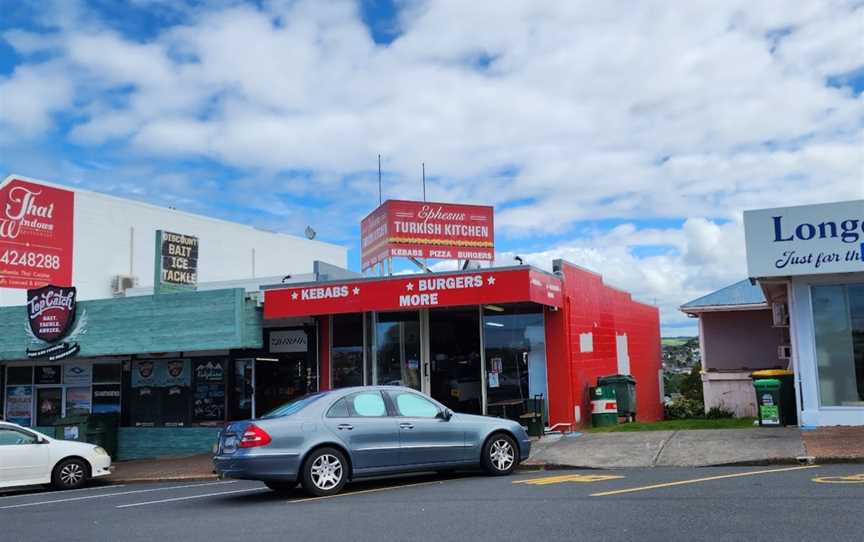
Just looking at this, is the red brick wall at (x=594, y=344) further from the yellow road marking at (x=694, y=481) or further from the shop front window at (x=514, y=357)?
the yellow road marking at (x=694, y=481)

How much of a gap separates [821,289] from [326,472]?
9.80 m

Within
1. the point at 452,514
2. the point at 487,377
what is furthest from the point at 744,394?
the point at 452,514

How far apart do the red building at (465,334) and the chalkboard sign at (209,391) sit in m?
2.06

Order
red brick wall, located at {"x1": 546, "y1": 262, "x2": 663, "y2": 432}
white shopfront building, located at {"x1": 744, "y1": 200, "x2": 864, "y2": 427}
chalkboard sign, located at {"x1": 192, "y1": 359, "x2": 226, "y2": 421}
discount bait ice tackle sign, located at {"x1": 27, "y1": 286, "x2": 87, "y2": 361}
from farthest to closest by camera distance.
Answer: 1. discount bait ice tackle sign, located at {"x1": 27, "y1": 286, "x2": 87, "y2": 361}
2. chalkboard sign, located at {"x1": 192, "y1": 359, "x2": 226, "y2": 421}
3. red brick wall, located at {"x1": 546, "y1": 262, "x2": 663, "y2": 432}
4. white shopfront building, located at {"x1": 744, "y1": 200, "x2": 864, "y2": 427}

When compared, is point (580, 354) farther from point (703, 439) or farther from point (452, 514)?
point (452, 514)

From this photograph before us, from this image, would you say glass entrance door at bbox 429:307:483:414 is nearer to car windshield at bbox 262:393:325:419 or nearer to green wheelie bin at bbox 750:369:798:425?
green wheelie bin at bbox 750:369:798:425

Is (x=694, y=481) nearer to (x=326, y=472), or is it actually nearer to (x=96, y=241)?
(x=326, y=472)

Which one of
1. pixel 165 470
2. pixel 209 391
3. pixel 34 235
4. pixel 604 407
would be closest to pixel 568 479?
pixel 604 407

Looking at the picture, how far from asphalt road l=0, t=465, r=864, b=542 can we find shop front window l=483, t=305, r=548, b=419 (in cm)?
496

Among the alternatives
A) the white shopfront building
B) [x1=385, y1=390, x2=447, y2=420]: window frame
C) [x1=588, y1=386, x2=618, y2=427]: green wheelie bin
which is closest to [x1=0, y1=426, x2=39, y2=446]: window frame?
[x1=385, y1=390, x2=447, y2=420]: window frame

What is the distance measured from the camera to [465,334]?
18469mm

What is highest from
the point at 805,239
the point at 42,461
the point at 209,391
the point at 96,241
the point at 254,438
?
the point at 96,241

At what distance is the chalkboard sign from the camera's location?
2042cm

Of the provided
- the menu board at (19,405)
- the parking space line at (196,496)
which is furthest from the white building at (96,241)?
the parking space line at (196,496)
